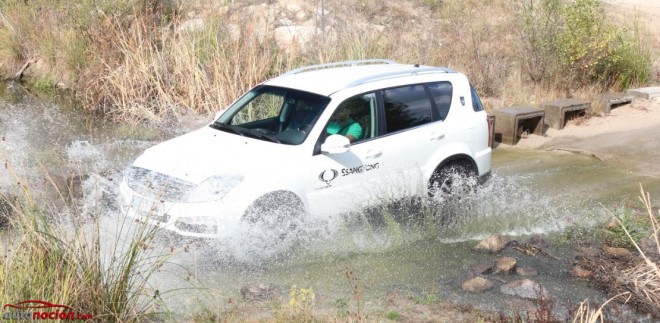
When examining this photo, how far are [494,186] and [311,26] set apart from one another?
8787mm

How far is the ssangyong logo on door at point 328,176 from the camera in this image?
7.77 m

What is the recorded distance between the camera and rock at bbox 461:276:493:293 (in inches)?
277

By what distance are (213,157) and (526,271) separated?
3161mm

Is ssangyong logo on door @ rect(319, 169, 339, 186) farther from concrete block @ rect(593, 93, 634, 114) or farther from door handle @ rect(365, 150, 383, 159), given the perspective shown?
concrete block @ rect(593, 93, 634, 114)

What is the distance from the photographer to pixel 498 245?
26.7ft

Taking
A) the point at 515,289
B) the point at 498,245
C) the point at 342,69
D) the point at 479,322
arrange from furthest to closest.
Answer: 1. the point at 342,69
2. the point at 498,245
3. the point at 515,289
4. the point at 479,322

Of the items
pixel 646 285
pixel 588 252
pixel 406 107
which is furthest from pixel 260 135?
pixel 646 285

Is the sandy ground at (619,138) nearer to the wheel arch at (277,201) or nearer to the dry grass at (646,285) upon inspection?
the dry grass at (646,285)

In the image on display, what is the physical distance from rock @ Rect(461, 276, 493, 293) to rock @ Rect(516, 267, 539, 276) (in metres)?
0.45


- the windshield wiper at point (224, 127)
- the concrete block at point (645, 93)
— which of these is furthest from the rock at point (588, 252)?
the concrete block at point (645, 93)

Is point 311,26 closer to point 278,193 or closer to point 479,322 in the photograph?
point 278,193

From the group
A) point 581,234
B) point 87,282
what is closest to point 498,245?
point 581,234

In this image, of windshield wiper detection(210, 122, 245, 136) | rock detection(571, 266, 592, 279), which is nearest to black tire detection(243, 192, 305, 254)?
windshield wiper detection(210, 122, 245, 136)
